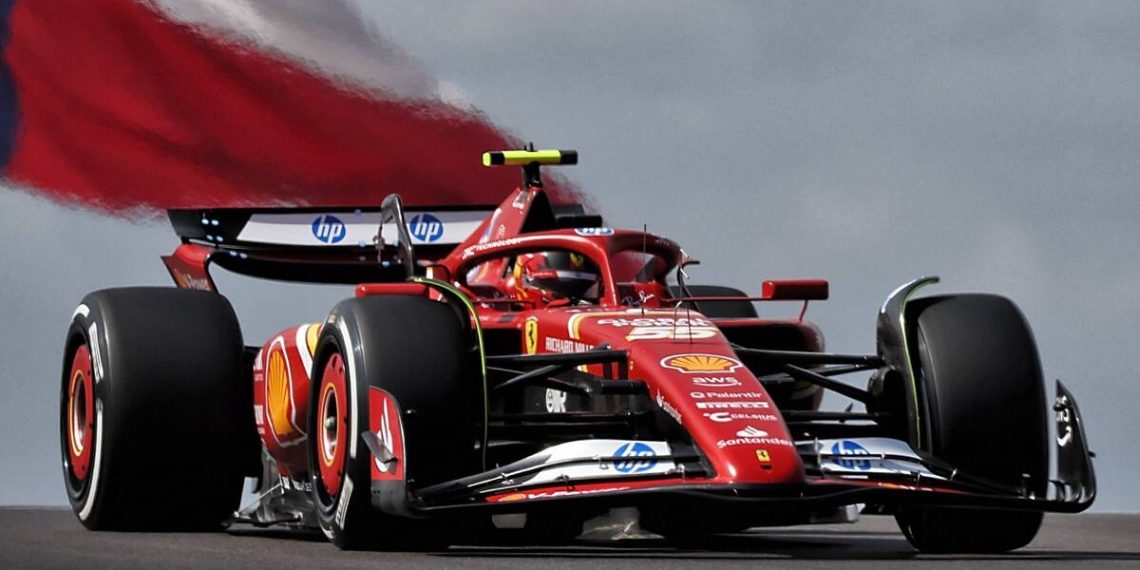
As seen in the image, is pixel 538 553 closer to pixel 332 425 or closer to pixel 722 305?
pixel 332 425

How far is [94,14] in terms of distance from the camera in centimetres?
2484

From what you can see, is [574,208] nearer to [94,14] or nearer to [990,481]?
[990,481]

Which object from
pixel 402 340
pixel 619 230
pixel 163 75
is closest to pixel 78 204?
pixel 163 75

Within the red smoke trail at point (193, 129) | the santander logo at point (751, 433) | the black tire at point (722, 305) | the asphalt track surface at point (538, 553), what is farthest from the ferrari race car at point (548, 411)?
the red smoke trail at point (193, 129)

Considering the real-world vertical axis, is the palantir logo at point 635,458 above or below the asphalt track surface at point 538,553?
above

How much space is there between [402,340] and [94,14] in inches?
627

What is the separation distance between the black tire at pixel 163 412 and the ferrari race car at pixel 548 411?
13mm

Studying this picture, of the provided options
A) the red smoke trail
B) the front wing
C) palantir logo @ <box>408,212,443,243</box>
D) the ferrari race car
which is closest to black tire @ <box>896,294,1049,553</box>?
the ferrari race car

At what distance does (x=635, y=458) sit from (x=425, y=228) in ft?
18.3

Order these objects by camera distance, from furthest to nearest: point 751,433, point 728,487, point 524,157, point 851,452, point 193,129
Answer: point 193,129, point 524,157, point 851,452, point 751,433, point 728,487

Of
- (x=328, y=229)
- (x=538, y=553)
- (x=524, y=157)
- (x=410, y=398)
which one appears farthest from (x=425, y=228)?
(x=538, y=553)

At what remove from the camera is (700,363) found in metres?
9.96

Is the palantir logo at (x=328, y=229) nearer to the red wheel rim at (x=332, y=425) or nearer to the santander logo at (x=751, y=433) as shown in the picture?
the red wheel rim at (x=332, y=425)

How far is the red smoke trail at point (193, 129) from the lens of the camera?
19.8 m
